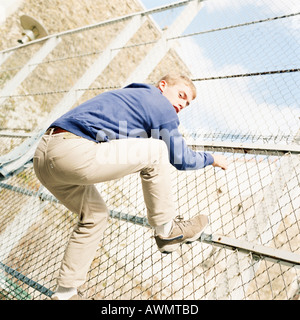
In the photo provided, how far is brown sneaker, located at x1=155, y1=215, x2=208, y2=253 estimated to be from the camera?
1427 mm

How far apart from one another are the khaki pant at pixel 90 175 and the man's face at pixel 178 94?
33cm

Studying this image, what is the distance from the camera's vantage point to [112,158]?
Answer: 1.23 m

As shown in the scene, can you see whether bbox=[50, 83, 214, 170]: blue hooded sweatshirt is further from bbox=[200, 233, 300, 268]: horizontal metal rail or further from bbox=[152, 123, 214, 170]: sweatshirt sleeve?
bbox=[200, 233, 300, 268]: horizontal metal rail

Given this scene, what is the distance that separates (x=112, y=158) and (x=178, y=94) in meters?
0.59

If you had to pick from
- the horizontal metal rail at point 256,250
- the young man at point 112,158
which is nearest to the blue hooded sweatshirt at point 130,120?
the young man at point 112,158

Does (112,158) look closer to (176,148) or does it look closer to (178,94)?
(176,148)

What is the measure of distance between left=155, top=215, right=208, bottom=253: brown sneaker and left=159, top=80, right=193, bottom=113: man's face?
0.61 m

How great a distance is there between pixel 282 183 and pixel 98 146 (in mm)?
1005

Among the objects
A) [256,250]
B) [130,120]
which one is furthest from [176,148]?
[256,250]

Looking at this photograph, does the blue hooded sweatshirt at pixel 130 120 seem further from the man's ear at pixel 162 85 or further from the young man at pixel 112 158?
the man's ear at pixel 162 85
